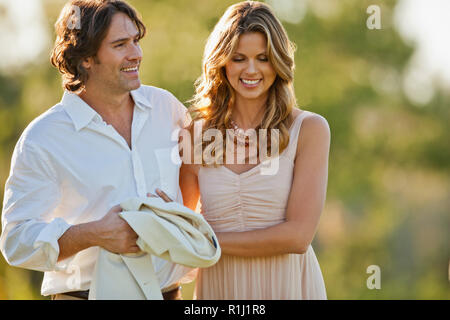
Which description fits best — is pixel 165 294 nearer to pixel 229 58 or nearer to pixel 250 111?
pixel 250 111

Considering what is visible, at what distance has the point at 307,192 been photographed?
348cm

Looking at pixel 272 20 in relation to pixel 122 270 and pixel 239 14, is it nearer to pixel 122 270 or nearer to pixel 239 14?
pixel 239 14

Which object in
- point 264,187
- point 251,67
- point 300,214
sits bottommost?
point 300,214

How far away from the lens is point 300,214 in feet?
11.3

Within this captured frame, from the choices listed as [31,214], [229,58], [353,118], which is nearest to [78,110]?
[31,214]

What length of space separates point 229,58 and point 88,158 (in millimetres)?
873

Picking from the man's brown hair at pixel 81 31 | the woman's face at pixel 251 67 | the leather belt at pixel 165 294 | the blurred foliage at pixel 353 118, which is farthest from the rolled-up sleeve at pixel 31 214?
the blurred foliage at pixel 353 118

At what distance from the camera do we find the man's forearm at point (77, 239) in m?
3.09

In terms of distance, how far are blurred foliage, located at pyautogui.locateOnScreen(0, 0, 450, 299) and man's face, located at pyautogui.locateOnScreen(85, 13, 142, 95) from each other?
864cm

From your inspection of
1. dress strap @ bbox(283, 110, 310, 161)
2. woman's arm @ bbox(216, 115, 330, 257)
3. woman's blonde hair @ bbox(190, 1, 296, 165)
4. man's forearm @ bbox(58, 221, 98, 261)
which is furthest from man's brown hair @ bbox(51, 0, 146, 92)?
woman's arm @ bbox(216, 115, 330, 257)

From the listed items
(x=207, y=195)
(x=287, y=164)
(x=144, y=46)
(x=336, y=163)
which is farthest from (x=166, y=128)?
(x=336, y=163)
